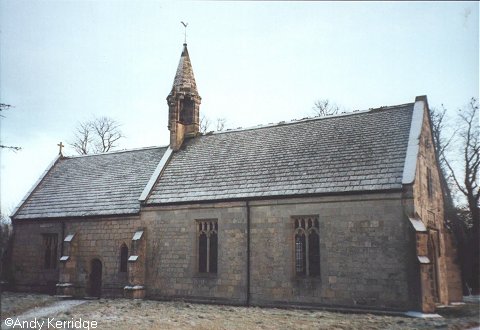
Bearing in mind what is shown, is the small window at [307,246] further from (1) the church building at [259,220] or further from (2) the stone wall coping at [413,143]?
(2) the stone wall coping at [413,143]

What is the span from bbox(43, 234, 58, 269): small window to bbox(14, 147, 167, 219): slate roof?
1333 mm

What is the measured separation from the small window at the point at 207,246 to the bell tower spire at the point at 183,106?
743 centimetres

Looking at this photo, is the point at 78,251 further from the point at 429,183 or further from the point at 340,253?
the point at 429,183

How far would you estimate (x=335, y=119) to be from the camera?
75.4ft

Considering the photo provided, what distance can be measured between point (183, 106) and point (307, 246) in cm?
1386

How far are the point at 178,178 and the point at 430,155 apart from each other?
1269cm

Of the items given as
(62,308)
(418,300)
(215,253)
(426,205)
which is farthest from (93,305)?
(426,205)

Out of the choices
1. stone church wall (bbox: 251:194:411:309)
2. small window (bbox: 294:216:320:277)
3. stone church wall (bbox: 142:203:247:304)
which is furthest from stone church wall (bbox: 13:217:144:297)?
small window (bbox: 294:216:320:277)

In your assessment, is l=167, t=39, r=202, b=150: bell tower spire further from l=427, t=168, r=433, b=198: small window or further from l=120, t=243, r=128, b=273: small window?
l=427, t=168, r=433, b=198: small window

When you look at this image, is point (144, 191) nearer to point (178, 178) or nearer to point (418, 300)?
point (178, 178)

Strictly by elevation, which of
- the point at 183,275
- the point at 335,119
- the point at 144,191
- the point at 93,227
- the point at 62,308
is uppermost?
the point at 335,119

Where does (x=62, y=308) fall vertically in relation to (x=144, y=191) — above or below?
below

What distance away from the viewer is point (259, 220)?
19.7 metres

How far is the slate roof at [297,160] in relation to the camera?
60.3 ft
